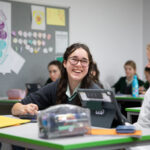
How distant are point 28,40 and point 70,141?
436 centimetres

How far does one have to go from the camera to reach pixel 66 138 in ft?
4.96

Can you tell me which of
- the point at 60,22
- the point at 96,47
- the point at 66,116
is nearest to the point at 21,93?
the point at 60,22

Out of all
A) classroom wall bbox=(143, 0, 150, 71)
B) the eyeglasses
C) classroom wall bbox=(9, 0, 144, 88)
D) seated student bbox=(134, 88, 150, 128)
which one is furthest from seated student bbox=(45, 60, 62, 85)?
seated student bbox=(134, 88, 150, 128)

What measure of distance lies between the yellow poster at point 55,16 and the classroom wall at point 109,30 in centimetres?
11

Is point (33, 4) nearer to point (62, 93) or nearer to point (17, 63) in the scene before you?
point (17, 63)

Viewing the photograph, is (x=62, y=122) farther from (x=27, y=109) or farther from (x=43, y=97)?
(x=43, y=97)

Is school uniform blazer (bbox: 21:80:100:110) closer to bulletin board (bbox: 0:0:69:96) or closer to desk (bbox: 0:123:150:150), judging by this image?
desk (bbox: 0:123:150:150)

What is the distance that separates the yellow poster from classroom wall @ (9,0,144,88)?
109mm

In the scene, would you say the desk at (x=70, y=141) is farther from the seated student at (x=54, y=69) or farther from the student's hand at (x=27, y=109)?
the seated student at (x=54, y=69)

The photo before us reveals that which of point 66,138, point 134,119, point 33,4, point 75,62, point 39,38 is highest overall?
point 33,4

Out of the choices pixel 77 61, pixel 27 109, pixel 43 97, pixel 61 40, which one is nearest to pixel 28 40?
pixel 61 40

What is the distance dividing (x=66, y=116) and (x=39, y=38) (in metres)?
4.35

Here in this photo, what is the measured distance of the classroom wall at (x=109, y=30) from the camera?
247 inches

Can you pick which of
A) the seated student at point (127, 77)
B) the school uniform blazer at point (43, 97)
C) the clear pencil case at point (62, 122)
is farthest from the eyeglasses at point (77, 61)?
the seated student at point (127, 77)
